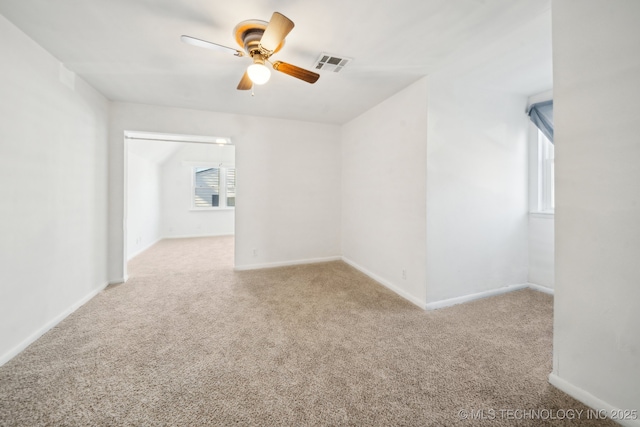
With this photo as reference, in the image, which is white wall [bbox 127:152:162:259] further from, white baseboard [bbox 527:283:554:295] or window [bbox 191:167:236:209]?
white baseboard [bbox 527:283:554:295]

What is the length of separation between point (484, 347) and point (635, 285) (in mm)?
1024

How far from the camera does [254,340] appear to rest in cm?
192

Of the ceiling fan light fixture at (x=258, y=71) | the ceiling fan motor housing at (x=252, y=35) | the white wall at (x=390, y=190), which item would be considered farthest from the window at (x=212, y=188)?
the ceiling fan light fixture at (x=258, y=71)

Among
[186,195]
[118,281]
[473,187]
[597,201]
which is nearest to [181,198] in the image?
[186,195]

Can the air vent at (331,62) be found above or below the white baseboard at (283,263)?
above

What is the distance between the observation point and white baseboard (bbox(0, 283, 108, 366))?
1.68 m

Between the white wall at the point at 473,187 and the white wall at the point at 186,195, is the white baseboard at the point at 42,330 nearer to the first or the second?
the white wall at the point at 473,187

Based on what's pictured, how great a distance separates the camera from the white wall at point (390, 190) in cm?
252

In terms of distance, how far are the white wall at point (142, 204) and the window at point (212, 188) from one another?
2.95ft

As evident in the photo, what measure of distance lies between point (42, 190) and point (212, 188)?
4.90 metres

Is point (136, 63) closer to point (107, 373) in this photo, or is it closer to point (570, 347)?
point (107, 373)

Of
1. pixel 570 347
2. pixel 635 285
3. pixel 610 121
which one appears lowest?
pixel 570 347

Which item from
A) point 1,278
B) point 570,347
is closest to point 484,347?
point 570,347

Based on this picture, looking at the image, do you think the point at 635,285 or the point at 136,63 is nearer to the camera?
the point at 635,285
